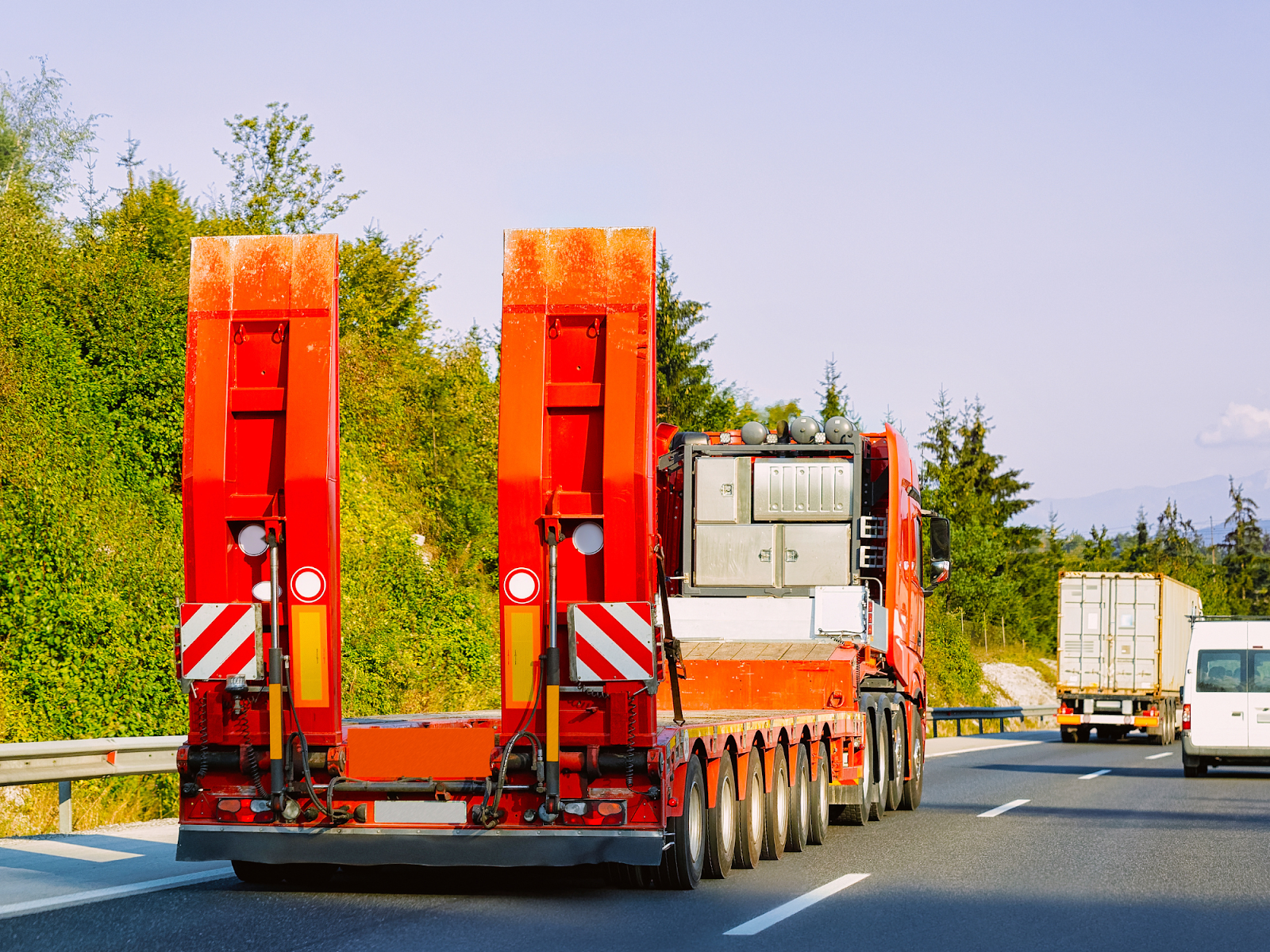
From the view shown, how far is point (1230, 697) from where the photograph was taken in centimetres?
2314

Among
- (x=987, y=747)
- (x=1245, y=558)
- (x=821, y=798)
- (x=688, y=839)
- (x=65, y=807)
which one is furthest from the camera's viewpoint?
(x=1245, y=558)

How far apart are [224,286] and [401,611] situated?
19919mm

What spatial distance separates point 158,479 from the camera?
90.4 ft

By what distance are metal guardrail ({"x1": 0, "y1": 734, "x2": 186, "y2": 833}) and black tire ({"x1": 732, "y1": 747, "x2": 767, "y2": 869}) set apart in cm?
501

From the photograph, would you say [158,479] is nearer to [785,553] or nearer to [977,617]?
[785,553]

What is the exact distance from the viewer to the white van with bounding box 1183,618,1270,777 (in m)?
23.0

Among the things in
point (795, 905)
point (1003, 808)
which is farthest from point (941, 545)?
point (795, 905)

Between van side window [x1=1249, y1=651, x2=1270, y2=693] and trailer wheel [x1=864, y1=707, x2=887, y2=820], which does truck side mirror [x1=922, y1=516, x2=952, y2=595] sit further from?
van side window [x1=1249, y1=651, x2=1270, y2=693]

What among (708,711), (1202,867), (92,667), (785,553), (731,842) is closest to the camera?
(731,842)

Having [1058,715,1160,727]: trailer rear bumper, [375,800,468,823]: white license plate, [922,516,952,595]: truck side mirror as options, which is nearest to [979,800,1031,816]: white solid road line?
[922,516,952,595]: truck side mirror

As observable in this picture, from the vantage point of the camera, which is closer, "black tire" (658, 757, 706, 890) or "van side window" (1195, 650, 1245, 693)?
"black tire" (658, 757, 706, 890)

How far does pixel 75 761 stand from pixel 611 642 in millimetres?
5573

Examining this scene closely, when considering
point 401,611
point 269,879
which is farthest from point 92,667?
point 269,879

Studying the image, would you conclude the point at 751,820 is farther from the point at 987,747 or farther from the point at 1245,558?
the point at 1245,558
